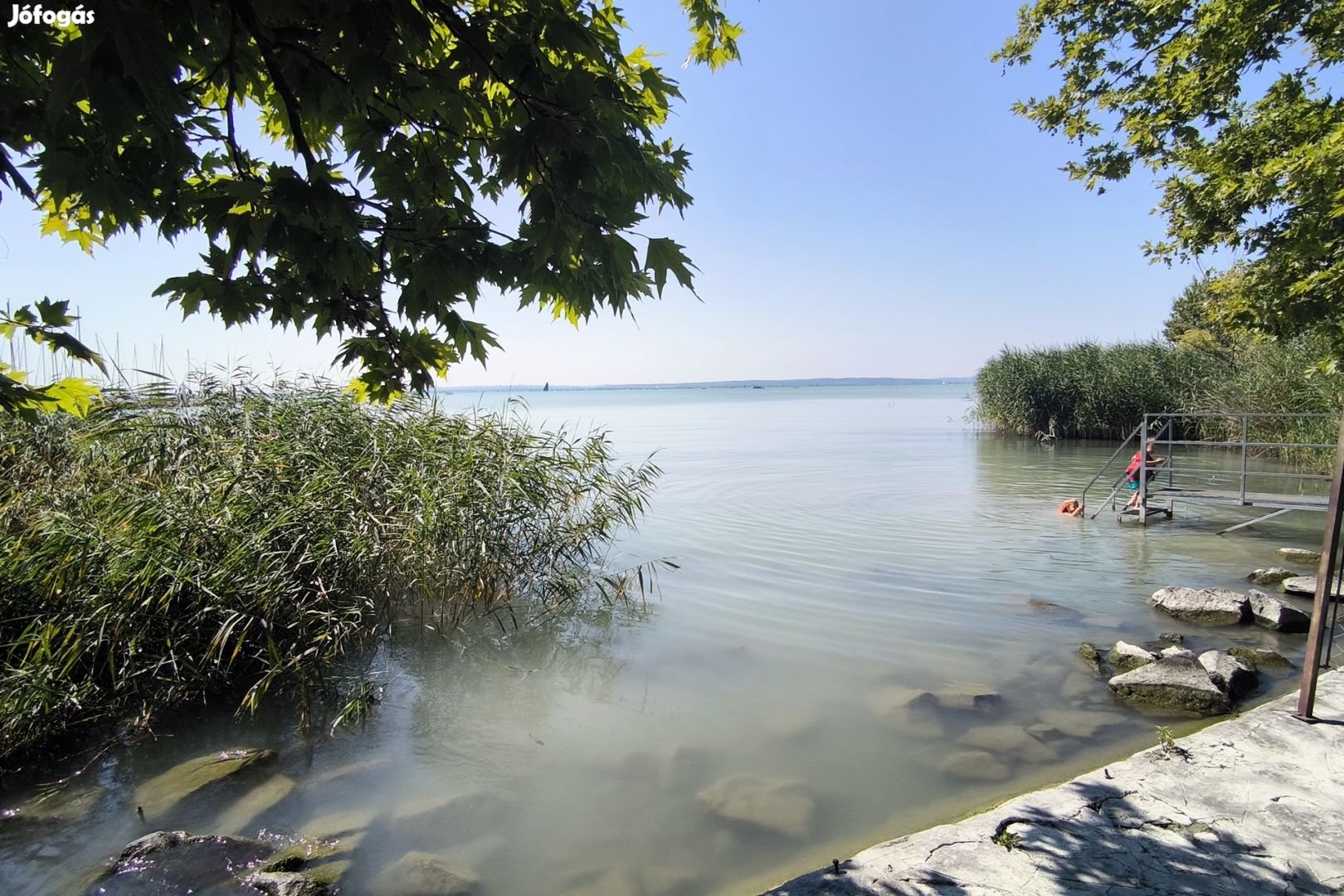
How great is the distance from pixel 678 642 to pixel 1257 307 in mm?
9836

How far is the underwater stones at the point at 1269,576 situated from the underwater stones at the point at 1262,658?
3108 mm

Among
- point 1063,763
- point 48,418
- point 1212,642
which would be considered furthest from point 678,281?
point 48,418

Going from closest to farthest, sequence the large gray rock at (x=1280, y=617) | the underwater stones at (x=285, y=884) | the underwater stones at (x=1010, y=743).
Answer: the underwater stones at (x=285, y=884)
the underwater stones at (x=1010, y=743)
the large gray rock at (x=1280, y=617)

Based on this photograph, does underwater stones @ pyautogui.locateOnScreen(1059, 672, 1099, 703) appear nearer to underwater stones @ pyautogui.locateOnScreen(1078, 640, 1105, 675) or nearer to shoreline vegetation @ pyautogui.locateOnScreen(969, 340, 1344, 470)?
underwater stones @ pyautogui.locateOnScreen(1078, 640, 1105, 675)

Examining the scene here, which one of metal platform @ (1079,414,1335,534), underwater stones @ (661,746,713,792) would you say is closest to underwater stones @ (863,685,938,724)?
underwater stones @ (661,746,713,792)

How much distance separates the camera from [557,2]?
2.86m

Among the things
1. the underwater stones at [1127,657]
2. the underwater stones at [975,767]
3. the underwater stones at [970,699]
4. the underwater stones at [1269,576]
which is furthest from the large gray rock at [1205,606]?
the underwater stones at [975,767]

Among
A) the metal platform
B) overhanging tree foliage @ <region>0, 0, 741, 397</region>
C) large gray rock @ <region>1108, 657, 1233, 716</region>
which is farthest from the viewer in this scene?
the metal platform

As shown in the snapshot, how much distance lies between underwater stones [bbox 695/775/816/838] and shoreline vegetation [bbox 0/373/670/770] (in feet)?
9.10

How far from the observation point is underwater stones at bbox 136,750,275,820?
4496 millimetres

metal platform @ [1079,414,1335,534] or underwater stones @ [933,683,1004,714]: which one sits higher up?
metal platform @ [1079,414,1335,534]

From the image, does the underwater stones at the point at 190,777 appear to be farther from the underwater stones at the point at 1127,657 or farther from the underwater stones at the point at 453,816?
the underwater stones at the point at 1127,657

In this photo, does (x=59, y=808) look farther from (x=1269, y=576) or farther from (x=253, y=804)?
(x=1269, y=576)

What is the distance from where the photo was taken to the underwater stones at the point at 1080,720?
5.29 metres
